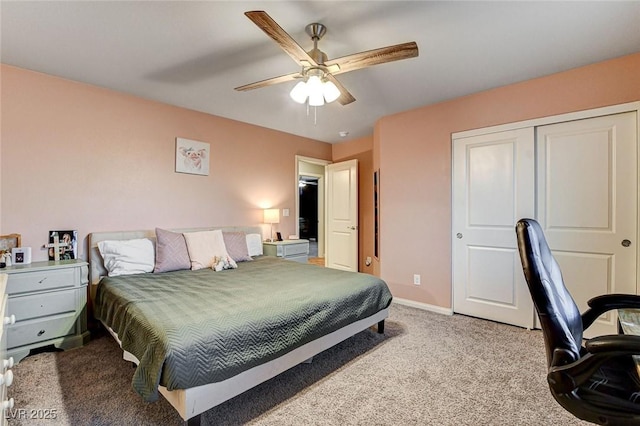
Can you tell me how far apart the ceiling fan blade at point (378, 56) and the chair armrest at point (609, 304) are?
1584 mm

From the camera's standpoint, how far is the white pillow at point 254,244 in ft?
12.6

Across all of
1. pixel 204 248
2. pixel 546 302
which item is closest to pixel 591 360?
pixel 546 302

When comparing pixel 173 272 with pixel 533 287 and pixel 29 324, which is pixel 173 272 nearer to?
pixel 29 324

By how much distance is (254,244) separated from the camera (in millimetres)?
3889

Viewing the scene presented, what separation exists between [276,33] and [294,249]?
301cm

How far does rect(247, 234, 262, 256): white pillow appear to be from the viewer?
383cm

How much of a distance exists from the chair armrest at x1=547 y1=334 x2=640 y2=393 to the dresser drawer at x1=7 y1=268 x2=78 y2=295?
10.7 ft

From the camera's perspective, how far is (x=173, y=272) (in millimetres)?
2826

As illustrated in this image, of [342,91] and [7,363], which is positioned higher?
[342,91]

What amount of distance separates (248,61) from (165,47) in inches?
24.3

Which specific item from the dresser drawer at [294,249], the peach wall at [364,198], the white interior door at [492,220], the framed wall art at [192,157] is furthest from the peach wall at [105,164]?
the white interior door at [492,220]

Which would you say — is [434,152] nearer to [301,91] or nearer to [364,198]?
[364,198]

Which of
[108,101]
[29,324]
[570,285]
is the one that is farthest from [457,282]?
[108,101]

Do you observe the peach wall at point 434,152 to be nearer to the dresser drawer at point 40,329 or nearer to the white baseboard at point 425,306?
the white baseboard at point 425,306
